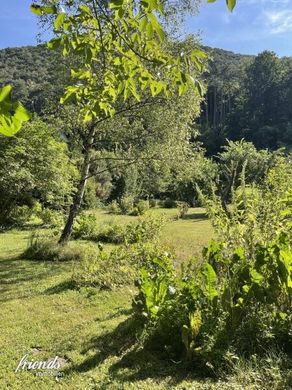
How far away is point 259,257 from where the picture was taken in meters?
3.92

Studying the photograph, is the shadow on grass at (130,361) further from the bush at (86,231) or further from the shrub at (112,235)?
the bush at (86,231)

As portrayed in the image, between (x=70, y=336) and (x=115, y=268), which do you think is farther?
(x=115, y=268)

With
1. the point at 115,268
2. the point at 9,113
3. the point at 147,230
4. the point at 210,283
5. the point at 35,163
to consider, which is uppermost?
the point at 35,163

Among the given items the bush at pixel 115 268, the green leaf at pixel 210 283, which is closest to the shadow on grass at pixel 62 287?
the bush at pixel 115 268

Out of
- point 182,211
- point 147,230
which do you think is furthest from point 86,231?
point 182,211

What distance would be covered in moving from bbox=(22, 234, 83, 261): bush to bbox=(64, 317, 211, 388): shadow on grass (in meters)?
5.08

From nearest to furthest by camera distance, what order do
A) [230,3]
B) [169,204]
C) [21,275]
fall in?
[230,3] < [21,275] < [169,204]

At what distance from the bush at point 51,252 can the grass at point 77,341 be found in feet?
3.93

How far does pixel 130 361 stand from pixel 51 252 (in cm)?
625

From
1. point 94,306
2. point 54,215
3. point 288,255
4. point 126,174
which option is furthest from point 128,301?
point 126,174

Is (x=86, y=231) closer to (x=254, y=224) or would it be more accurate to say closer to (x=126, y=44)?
(x=254, y=224)

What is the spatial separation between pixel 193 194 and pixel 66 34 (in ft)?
85.9

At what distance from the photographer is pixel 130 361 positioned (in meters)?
4.05

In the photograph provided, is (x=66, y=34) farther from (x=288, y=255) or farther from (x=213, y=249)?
(x=213, y=249)
